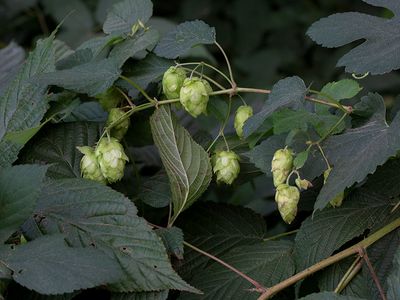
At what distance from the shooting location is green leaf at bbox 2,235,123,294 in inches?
32.4

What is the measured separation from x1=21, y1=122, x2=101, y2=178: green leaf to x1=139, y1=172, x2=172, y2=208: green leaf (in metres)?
0.10

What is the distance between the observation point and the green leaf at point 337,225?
3.26 ft

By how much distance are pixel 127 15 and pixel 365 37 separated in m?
0.42

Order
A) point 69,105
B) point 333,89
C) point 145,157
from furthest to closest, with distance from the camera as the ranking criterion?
point 145,157 → point 69,105 → point 333,89

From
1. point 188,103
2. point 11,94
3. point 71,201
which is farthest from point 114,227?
point 11,94

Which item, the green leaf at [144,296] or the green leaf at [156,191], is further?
the green leaf at [156,191]

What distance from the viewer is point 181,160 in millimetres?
1040

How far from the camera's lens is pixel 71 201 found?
964 mm

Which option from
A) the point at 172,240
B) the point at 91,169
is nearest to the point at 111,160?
the point at 91,169

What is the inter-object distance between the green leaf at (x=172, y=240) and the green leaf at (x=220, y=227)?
80 mm

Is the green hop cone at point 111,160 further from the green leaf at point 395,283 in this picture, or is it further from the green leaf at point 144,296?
the green leaf at point 395,283

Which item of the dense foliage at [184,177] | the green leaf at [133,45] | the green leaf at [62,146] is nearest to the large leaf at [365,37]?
the dense foliage at [184,177]

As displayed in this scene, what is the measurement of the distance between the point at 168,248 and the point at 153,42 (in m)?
0.34

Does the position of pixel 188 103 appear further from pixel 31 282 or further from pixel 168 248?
pixel 31 282
